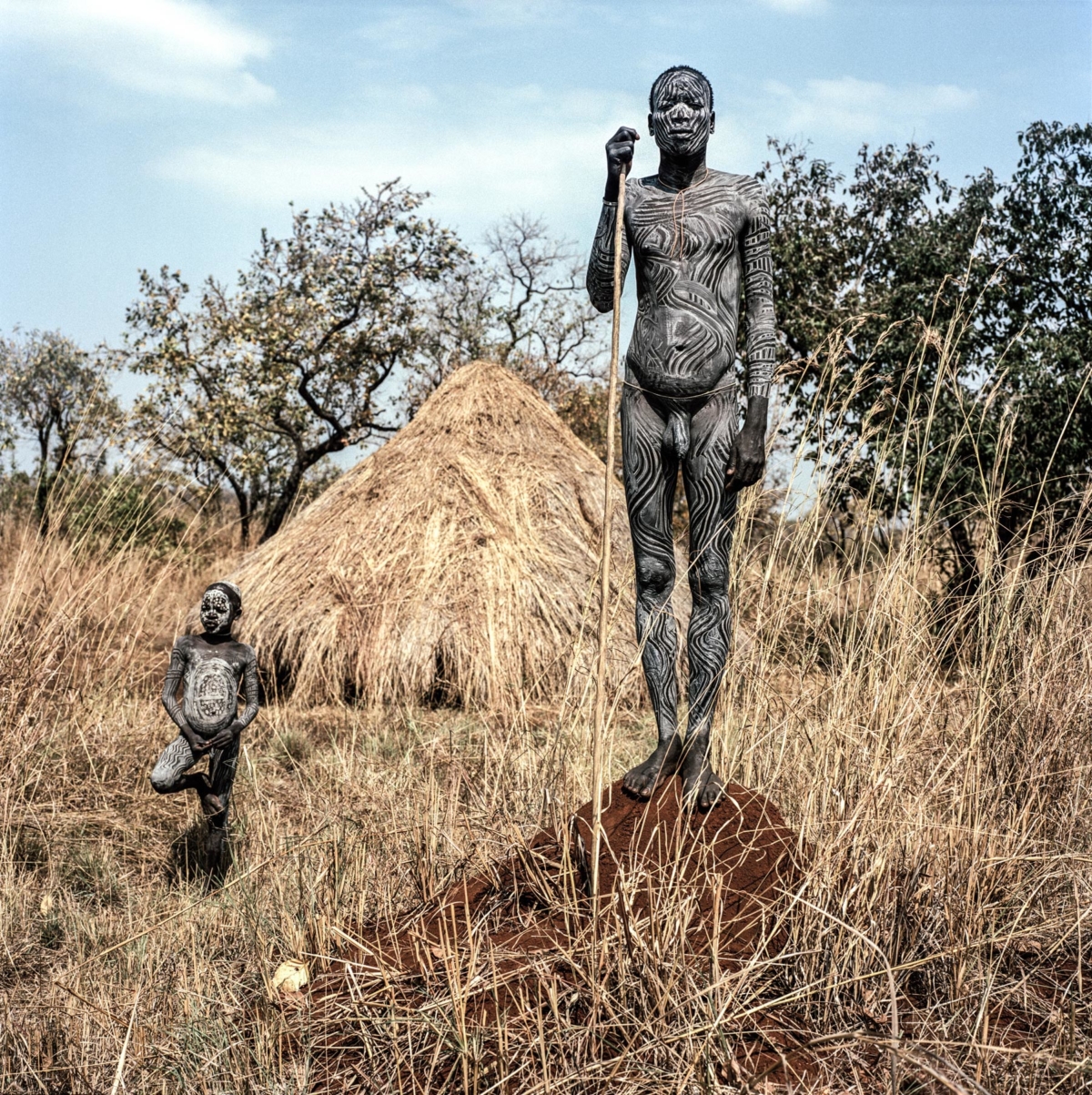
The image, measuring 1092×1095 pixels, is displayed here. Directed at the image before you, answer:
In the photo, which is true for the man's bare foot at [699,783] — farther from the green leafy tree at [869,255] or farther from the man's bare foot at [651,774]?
the green leafy tree at [869,255]

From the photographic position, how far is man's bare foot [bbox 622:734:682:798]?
10.6ft

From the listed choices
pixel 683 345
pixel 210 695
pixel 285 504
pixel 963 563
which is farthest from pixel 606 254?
pixel 285 504

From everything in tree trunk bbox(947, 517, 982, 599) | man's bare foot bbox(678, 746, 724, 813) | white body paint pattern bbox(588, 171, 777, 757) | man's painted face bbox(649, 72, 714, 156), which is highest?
man's painted face bbox(649, 72, 714, 156)

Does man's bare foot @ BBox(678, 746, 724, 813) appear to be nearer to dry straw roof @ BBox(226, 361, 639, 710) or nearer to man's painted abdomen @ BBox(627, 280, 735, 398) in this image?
man's painted abdomen @ BBox(627, 280, 735, 398)

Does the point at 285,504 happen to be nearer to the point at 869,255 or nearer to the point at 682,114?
the point at 869,255

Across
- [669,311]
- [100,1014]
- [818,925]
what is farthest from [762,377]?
[100,1014]

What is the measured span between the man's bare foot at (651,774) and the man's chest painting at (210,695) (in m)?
1.68

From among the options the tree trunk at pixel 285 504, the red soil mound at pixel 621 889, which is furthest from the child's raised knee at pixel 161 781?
the tree trunk at pixel 285 504

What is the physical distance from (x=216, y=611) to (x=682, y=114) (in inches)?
98.5

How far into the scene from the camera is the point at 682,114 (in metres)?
3.37

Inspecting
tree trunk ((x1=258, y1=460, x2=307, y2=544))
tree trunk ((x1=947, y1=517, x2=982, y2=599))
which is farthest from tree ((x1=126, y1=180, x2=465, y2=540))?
tree trunk ((x1=947, y1=517, x2=982, y2=599))

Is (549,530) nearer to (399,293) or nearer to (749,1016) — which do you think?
(749,1016)

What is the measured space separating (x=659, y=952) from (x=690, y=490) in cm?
143

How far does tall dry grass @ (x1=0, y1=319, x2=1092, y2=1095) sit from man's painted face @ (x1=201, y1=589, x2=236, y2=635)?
91 cm
